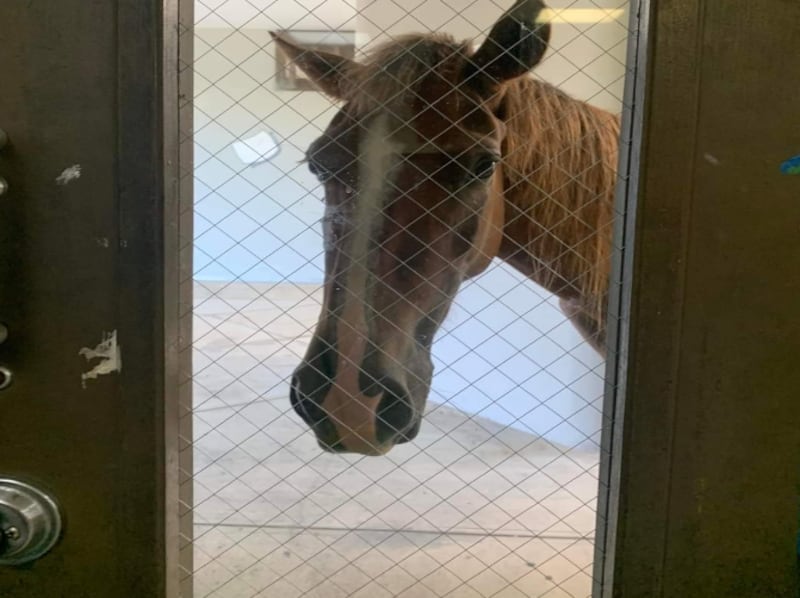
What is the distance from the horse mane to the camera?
0.95 meters

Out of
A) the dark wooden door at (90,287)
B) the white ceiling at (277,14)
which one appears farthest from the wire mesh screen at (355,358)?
the dark wooden door at (90,287)

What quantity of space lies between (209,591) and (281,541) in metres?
0.14

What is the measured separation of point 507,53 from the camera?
0.92 m

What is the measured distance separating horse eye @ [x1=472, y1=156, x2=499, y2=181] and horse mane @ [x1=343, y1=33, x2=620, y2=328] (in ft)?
0.23

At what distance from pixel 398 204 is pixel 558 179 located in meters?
0.30

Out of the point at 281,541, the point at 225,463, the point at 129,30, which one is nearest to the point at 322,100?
the point at 129,30

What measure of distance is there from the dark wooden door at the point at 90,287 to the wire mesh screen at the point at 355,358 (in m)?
0.12

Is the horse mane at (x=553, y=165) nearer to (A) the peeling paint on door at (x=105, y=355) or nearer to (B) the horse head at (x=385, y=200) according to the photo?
(B) the horse head at (x=385, y=200)

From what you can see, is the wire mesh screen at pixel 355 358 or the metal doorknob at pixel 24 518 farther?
the wire mesh screen at pixel 355 358

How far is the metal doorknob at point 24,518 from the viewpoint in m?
0.65

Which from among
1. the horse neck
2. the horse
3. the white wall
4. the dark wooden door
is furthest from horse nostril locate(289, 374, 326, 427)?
the horse neck

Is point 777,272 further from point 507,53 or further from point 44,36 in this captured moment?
point 44,36

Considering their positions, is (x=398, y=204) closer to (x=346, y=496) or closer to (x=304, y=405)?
(x=304, y=405)

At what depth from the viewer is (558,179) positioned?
1091mm
